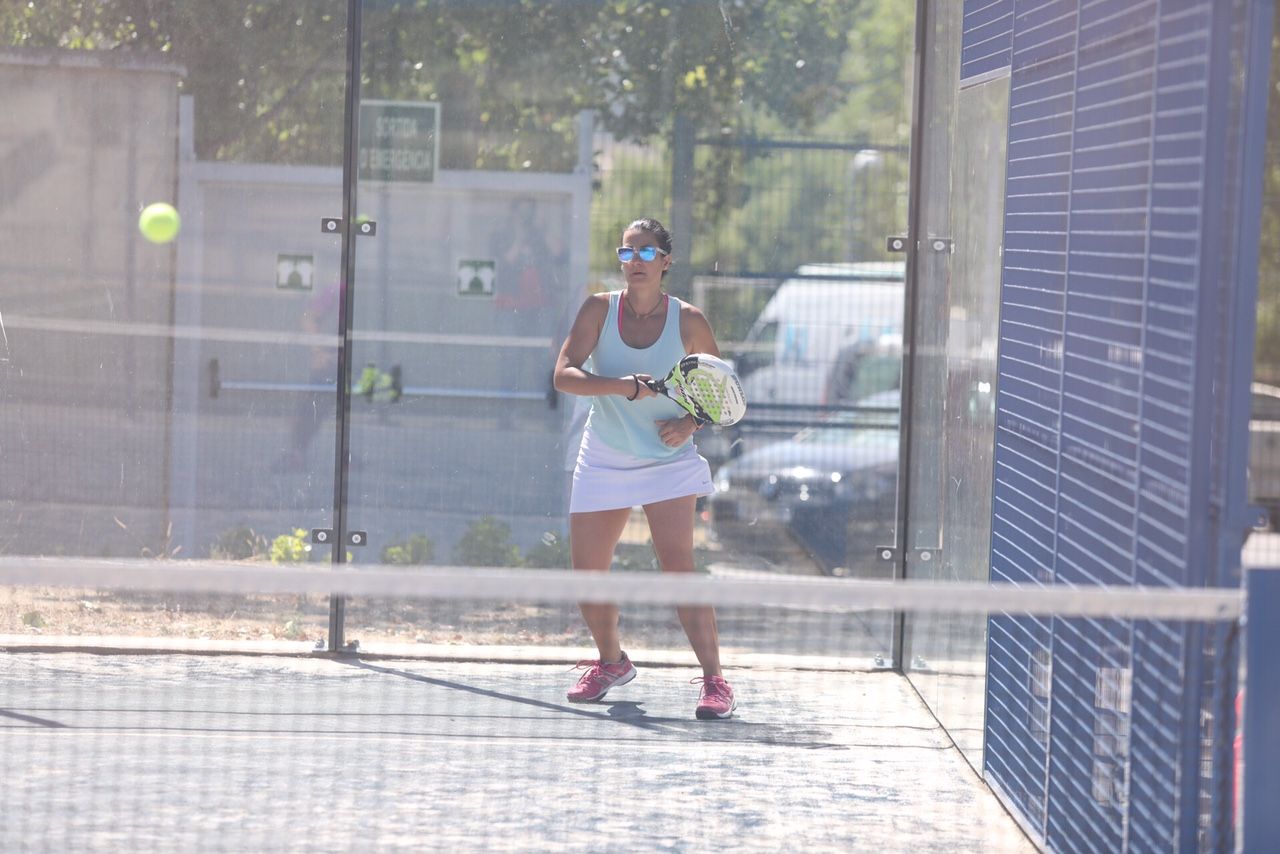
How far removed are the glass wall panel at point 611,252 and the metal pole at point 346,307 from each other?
0.17 feet

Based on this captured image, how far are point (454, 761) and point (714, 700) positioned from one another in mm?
1181

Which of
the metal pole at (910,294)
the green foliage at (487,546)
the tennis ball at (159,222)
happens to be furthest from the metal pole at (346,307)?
the metal pole at (910,294)

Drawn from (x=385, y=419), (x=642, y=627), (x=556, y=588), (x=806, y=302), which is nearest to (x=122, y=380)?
(x=385, y=419)

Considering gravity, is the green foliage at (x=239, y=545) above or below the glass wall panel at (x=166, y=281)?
below

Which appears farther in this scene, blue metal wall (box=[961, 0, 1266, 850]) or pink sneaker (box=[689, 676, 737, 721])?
pink sneaker (box=[689, 676, 737, 721])

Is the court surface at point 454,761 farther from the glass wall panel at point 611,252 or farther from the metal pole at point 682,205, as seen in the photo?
the metal pole at point 682,205

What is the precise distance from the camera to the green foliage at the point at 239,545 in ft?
23.9

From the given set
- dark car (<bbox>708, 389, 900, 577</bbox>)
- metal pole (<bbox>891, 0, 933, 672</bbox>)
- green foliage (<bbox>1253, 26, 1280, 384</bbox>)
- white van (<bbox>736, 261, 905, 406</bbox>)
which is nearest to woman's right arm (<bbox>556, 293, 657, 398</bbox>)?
white van (<bbox>736, 261, 905, 406</bbox>)

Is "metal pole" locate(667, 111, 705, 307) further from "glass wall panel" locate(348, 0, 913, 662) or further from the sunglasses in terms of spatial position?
the sunglasses

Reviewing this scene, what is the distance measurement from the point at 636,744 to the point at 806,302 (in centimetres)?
239

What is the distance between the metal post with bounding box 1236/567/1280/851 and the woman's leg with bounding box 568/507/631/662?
3200 millimetres

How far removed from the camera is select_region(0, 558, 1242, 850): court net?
365cm

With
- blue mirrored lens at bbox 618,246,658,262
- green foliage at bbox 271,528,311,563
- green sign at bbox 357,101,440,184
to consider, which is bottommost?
green foliage at bbox 271,528,311,563

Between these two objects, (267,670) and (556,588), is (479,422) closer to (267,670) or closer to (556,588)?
(267,670)
